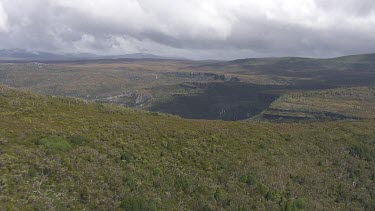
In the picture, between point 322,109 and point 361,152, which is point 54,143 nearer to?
point 361,152

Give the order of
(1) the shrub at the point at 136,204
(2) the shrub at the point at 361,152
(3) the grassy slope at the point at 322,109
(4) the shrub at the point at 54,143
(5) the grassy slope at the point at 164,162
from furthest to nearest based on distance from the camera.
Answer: (3) the grassy slope at the point at 322,109, (2) the shrub at the point at 361,152, (4) the shrub at the point at 54,143, (1) the shrub at the point at 136,204, (5) the grassy slope at the point at 164,162

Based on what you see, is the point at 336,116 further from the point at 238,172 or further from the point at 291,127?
the point at 238,172

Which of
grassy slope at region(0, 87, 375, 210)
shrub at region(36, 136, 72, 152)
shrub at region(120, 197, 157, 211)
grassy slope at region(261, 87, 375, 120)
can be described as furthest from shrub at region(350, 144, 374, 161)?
grassy slope at region(261, 87, 375, 120)

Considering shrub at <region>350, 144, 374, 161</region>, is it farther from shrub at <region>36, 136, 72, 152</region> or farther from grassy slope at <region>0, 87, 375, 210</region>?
shrub at <region>36, 136, 72, 152</region>

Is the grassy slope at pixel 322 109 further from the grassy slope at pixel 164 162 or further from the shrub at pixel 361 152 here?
the grassy slope at pixel 164 162

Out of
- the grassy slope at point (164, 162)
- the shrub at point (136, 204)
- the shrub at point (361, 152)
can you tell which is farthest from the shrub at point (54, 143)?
the shrub at point (361, 152)

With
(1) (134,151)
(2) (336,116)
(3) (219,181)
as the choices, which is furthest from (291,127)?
(2) (336,116)

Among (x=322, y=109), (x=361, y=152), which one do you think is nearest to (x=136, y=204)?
(x=361, y=152)

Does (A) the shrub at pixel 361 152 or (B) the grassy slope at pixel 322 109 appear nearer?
(A) the shrub at pixel 361 152
